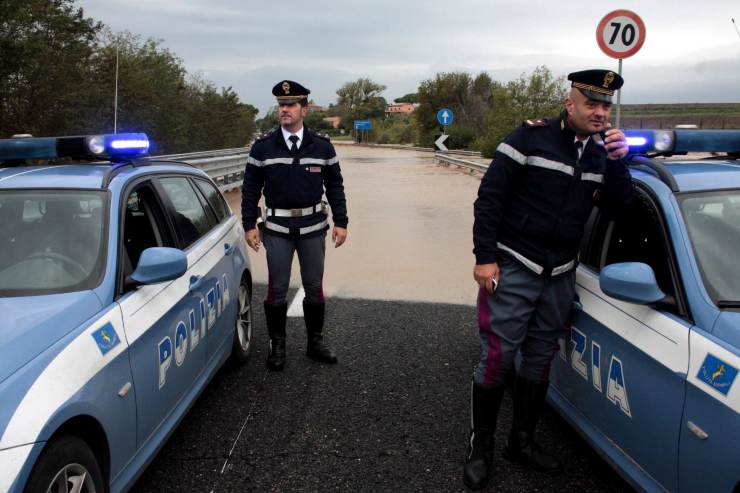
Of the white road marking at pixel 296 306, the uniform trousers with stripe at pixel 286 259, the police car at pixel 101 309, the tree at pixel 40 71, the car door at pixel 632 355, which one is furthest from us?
the tree at pixel 40 71

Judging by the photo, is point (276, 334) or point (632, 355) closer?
point (632, 355)

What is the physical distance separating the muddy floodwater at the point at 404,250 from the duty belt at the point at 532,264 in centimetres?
352

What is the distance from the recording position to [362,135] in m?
74.7

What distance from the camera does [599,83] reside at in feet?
9.62

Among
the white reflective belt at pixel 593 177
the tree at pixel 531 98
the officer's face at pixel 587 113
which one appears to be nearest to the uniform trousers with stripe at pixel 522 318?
the white reflective belt at pixel 593 177

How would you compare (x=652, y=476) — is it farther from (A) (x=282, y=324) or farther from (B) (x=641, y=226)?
(A) (x=282, y=324)

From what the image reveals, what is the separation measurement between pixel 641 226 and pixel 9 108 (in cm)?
1538

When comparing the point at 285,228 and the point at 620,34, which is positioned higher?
the point at 620,34

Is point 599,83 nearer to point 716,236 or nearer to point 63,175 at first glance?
point 716,236

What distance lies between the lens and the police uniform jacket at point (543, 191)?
3047 mm

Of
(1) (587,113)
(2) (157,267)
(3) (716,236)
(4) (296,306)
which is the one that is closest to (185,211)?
(2) (157,267)

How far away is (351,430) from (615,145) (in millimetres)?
2155

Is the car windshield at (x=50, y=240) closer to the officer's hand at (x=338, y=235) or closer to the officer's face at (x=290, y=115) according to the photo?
the officer's face at (x=290, y=115)

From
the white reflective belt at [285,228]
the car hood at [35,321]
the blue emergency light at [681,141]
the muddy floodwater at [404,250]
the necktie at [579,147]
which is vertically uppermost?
the blue emergency light at [681,141]
